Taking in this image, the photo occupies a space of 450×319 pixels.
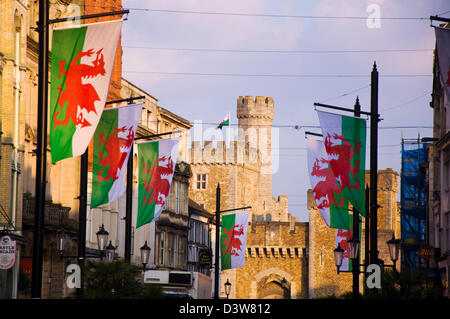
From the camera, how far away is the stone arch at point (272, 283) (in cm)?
10419

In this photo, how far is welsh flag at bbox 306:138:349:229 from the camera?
29.1 metres

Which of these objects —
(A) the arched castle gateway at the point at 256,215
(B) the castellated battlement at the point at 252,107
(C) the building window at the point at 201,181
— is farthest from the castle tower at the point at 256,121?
(C) the building window at the point at 201,181

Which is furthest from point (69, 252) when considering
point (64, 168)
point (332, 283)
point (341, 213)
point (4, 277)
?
point (332, 283)

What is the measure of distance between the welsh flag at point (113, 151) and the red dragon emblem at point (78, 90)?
21.1 feet

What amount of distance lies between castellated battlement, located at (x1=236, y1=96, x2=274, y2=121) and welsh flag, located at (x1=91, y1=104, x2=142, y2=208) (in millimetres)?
111506

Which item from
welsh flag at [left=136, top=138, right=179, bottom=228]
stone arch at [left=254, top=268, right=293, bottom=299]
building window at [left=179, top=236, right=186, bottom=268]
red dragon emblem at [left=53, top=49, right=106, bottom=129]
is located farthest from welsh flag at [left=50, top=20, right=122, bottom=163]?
stone arch at [left=254, top=268, right=293, bottom=299]

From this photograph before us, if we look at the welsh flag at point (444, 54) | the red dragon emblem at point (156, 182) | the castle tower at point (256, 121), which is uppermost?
the castle tower at point (256, 121)

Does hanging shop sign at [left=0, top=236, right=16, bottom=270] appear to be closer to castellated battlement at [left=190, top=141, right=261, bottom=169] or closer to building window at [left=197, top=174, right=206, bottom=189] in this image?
building window at [left=197, top=174, right=206, bottom=189]

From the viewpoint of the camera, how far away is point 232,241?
5356 cm

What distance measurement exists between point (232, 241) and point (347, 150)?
91.0 feet

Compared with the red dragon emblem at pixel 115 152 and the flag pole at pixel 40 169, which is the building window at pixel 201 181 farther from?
the flag pole at pixel 40 169
